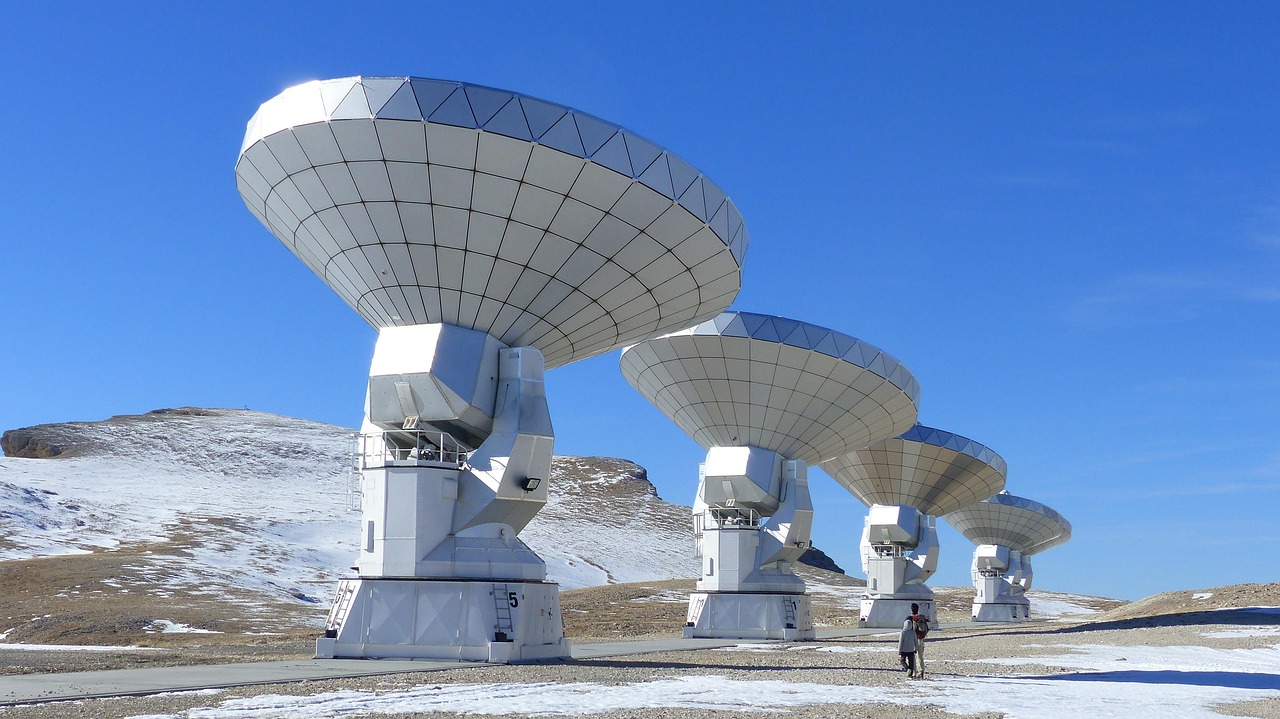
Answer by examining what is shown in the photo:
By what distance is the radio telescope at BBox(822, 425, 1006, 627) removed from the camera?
4919cm

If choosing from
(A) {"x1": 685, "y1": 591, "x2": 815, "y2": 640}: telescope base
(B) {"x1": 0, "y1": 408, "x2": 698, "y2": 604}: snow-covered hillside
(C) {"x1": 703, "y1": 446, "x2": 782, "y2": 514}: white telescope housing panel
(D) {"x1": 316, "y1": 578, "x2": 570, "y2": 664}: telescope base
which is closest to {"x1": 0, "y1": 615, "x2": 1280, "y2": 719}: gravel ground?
(D) {"x1": 316, "y1": 578, "x2": 570, "y2": 664}: telescope base

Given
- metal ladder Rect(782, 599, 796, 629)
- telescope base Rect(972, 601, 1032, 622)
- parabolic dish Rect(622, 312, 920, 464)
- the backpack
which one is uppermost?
parabolic dish Rect(622, 312, 920, 464)

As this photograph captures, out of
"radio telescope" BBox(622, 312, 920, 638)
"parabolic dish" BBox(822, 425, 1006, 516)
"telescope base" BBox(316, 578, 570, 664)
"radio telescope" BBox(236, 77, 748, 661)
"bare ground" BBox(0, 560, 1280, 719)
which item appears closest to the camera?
"bare ground" BBox(0, 560, 1280, 719)

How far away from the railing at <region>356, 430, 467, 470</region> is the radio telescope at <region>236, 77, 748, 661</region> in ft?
0.17

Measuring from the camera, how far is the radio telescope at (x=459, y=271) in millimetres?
20234

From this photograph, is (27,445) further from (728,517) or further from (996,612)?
(728,517)

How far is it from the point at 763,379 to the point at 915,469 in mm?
17412

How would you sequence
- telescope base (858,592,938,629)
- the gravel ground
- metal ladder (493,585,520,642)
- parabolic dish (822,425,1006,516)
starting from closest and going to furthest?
1. the gravel ground
2. metal ladder (493,585,520,642)
3. telescope base (858,592,938,629)
4. parabolic dish (822,425,1006,516)

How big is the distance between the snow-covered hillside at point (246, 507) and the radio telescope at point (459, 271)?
43015 millimetres

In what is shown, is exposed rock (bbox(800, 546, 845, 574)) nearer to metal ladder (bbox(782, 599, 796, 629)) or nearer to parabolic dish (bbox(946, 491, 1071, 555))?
parabolic dish (bbox(946, 491, 1071, 555))

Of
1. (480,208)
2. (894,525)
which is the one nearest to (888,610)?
(894,525)

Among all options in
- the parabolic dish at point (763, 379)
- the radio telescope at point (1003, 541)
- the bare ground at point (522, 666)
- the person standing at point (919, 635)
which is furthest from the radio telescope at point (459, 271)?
the radio telescope at point (1003, 541)

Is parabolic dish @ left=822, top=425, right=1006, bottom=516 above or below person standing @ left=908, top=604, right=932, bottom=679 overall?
above

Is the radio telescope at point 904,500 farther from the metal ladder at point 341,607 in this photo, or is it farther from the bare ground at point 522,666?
the metal ladder at point 341,607
